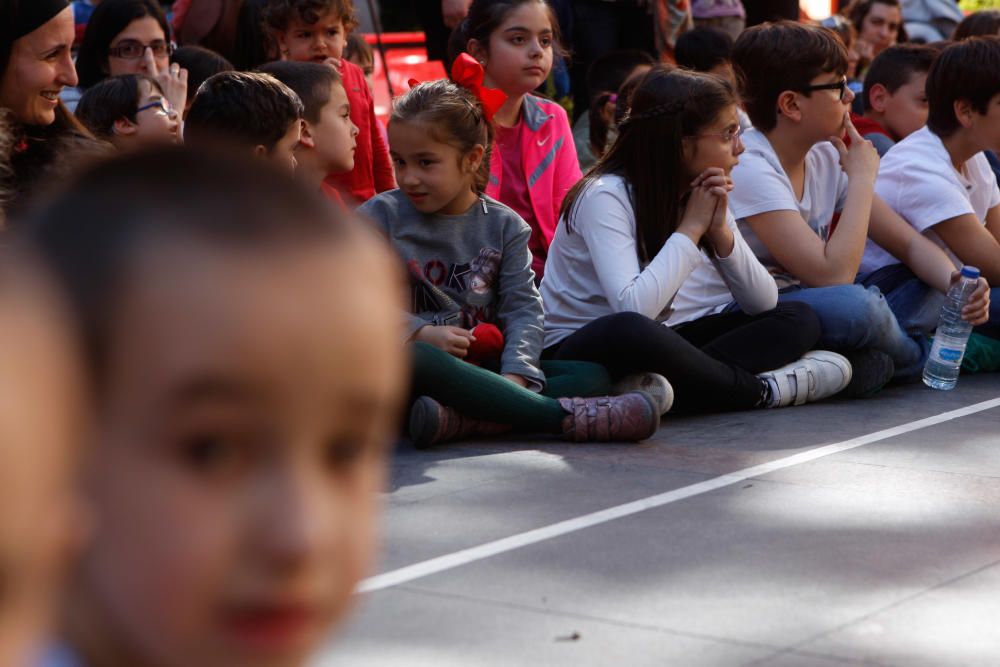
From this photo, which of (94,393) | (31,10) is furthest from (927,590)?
(31,10)

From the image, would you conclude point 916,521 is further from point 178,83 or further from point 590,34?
point 590,34

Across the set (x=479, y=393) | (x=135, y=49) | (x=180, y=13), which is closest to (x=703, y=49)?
(x=180, y=13)

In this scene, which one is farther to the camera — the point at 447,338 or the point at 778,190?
the point at 778,190

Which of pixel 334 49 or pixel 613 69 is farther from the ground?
pixel 334 49

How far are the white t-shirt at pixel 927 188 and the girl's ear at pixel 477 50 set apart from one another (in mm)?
1683

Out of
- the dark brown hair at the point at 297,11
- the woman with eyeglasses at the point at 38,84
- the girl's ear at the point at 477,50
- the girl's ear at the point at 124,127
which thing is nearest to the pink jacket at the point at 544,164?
the girl's ear at the point at 477,50

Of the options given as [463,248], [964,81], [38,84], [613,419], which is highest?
[38,84]

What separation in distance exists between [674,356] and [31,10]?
214cm

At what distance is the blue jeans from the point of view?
572 centimetres

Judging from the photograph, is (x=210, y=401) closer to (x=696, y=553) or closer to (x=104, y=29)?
(x=696, y=553)

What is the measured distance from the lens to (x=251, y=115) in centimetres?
444

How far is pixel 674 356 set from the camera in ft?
15.2

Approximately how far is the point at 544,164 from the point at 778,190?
1.04 metres

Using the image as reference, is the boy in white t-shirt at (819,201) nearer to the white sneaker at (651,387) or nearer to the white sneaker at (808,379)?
the white sneaker at (808,379)
